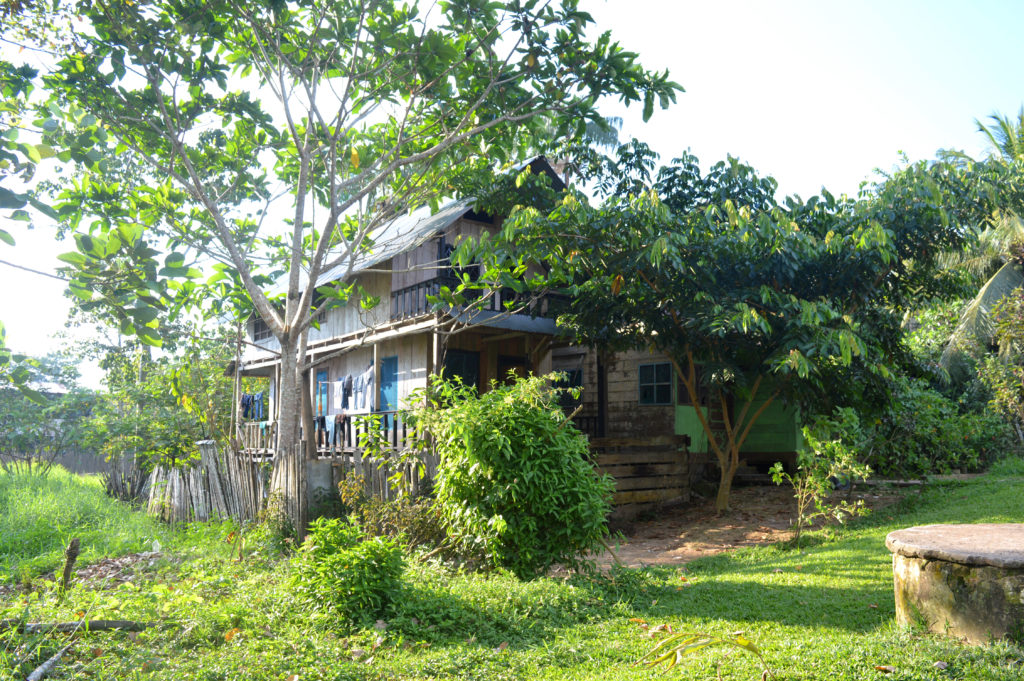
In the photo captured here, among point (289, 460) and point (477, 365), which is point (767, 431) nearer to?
point (477, 365)

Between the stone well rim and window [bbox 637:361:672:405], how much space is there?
9.83 m

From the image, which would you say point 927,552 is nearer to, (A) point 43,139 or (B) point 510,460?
(B) point 510,460

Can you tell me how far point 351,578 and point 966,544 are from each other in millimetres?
4424

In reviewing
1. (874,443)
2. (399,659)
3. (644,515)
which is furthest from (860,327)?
(399,659)

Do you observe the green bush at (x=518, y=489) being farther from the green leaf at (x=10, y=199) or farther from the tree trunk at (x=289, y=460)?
the green leaf at (x=10, y=199)

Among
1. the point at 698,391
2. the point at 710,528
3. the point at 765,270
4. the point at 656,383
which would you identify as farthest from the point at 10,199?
the point at 698,391

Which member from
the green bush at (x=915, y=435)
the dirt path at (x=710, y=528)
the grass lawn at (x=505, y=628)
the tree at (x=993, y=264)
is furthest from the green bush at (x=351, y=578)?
the tree at (x=993, y=264)

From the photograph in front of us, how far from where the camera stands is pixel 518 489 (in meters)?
6.70

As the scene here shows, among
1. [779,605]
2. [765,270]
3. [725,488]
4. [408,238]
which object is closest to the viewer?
[779,605]

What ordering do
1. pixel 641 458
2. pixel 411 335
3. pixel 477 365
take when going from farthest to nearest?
pixel 477 365 → pixel 411 335 → pixel 641 458

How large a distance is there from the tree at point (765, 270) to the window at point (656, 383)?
10.0ft

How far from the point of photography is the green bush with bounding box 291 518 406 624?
220 inches

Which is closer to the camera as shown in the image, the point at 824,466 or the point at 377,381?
the point at 824,466

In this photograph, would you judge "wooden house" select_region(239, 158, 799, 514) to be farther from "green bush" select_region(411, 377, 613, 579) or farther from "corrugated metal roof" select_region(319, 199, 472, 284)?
"green bush" select_region(411, 377, 613, 579)
